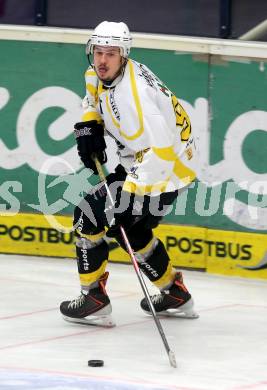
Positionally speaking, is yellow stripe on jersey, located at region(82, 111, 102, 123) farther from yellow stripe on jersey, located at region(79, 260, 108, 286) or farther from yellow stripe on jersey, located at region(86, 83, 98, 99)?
yellow stripe on jersey, located at region(79, 260, 108, 286)

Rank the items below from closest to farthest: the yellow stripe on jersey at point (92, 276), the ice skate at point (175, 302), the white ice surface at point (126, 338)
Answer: the white ice surface at point (126, 338), the yellow stripe on jersey at point (92, 276), the ice skate at point (175, 302)

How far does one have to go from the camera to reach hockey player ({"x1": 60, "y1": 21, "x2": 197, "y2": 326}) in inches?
307

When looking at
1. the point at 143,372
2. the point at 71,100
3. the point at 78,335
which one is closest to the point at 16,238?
the point at 71,100

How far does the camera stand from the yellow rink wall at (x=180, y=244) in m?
9.70

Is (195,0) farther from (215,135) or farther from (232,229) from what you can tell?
(232,229)

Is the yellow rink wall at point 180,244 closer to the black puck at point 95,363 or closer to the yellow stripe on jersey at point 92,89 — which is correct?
the yellow stripe on jersey at point 92,89

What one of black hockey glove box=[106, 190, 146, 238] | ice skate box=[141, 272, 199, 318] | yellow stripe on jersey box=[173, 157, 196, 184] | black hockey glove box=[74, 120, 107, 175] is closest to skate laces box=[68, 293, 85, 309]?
ice skate box=[141, 272, 199, 318]

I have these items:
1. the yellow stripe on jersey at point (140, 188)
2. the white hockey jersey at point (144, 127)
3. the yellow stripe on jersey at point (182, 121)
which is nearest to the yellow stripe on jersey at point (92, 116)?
the white hockey jersey at point (144, 127)

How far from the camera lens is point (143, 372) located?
Answer: 7.07 m

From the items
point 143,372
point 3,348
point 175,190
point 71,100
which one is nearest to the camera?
point 143,372

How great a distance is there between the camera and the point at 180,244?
9992 millimetres

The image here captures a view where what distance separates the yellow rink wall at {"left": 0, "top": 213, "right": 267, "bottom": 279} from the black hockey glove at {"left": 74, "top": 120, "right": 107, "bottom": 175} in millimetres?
1868

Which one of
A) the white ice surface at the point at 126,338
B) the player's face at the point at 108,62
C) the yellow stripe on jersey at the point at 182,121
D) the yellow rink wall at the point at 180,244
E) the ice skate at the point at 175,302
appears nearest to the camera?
the white ice surface at the point at 126,338

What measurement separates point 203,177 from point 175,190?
5.53 ft
